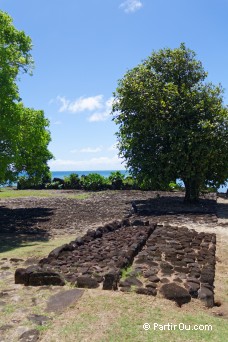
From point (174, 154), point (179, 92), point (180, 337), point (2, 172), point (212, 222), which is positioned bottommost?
point (180, 337)

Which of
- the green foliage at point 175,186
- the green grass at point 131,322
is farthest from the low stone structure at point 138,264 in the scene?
the green foliage at point 175,186

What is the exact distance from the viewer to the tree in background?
1694cm

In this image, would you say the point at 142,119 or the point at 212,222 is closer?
the point at 212,222

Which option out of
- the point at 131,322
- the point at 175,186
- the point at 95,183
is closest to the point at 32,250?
the point at 131,322

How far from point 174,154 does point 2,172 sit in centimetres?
1162

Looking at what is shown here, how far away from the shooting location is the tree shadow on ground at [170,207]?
22.5 m

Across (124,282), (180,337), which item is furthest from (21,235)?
(180,337)

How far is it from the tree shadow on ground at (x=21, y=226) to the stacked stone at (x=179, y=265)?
5253 mm

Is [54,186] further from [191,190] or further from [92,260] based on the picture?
[92,260]

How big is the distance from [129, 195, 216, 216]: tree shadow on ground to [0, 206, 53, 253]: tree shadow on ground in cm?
616

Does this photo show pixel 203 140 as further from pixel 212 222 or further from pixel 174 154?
pixel 212 222

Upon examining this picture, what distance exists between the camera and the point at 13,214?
2256cm

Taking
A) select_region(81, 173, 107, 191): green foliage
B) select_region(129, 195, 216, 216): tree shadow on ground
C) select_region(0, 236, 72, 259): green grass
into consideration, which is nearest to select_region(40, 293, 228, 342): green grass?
select_region(0, 236, 72, 259): green grass

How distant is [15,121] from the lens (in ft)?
57.5
